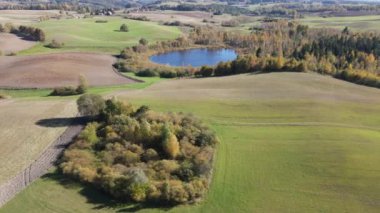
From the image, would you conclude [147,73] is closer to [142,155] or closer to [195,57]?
[195,57]

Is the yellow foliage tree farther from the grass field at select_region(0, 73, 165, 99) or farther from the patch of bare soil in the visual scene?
the patch of bare soil

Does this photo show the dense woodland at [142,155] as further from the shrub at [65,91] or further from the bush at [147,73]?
the bush at [147,73]

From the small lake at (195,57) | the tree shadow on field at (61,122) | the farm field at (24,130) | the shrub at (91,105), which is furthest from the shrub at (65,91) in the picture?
the small lake at (195,57)

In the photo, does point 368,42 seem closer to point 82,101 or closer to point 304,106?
point 304,106

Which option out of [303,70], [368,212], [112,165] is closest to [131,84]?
[303,70]

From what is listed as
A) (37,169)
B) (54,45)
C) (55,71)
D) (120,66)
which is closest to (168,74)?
(120,66)
